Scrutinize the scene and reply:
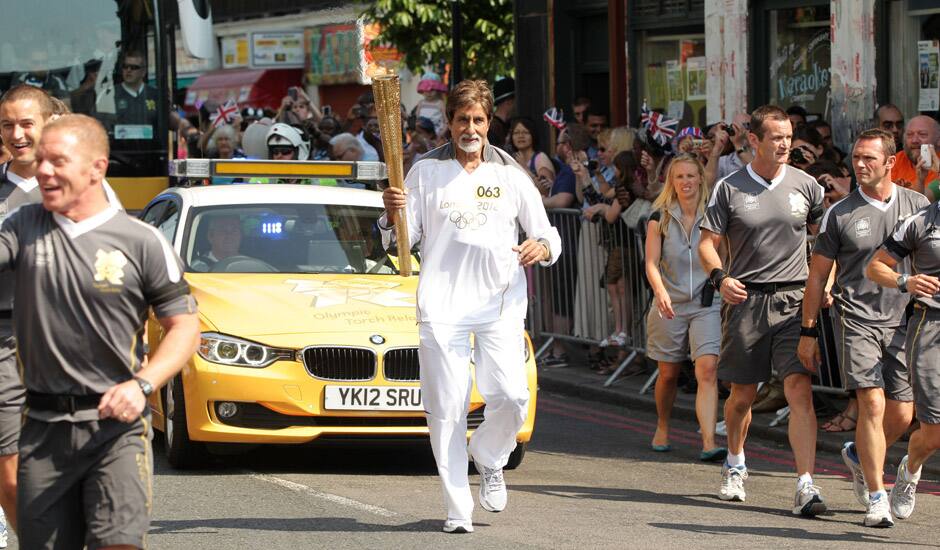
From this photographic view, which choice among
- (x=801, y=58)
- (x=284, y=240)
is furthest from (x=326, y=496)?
(x=801, y=58)

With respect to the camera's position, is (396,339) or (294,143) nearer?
(396,339)

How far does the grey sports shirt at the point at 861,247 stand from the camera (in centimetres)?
811

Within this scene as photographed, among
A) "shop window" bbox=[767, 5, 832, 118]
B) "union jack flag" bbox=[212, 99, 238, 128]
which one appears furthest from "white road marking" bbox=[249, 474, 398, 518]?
"union jack flag" bbox=[212, 99, 238, 128]

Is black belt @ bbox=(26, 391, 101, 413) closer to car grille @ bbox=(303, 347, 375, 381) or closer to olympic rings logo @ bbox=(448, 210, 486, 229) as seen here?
olympic rings logo @ bbox=(448, 210, 486, 229)

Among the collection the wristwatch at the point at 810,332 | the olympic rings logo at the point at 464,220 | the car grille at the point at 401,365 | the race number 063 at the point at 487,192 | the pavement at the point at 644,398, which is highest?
the race number 063 at the point at 487,192

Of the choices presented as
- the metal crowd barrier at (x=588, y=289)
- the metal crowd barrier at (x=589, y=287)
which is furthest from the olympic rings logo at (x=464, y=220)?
the metal crowd barrier at (x=589, y=287)

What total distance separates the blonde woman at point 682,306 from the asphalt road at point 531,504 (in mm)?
322

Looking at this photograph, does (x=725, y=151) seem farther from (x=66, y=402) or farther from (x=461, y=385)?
(x=66, y=402)

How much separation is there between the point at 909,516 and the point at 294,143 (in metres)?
8.44

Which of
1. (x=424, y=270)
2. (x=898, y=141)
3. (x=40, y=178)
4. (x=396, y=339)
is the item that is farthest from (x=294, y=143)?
(x=40, y=178)

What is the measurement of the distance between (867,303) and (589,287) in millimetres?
5614

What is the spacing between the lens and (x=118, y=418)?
4.85 metres

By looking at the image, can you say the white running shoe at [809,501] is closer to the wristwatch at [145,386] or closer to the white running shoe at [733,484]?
the white running shoe at [733,484]

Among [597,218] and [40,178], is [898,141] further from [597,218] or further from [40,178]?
[40,178]
